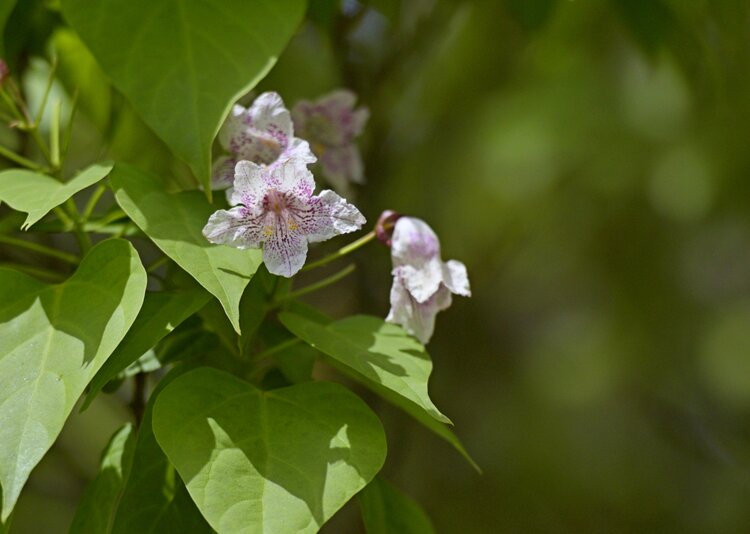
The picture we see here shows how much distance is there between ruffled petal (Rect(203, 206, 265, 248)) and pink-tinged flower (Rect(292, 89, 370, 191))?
237mm

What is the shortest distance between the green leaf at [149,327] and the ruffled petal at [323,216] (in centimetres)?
8

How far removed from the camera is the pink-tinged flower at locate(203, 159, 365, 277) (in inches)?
22.3

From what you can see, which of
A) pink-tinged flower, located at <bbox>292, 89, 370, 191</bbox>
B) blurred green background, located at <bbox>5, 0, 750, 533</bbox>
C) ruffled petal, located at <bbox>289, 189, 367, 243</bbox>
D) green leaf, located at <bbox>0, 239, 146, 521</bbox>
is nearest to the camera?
green leaf, located at <bbox>0, 239, 146, 521</bbox>

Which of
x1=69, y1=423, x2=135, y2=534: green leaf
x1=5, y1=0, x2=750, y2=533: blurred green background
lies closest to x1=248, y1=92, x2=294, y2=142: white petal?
x1=69, y1=423, x2=135, y2=534: green leaf

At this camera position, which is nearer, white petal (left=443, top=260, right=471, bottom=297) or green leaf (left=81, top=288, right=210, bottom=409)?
green leaf (left=81, top=288, right=210, bottom=409)

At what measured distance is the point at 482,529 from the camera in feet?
5.62

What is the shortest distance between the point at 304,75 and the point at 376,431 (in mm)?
723

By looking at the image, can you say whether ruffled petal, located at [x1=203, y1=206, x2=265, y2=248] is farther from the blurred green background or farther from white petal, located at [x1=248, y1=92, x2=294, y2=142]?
the blurred green background

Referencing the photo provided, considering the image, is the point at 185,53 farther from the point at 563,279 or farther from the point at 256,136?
the point at 563,279

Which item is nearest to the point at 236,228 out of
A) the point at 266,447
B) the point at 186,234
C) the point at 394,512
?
the point at 186,234

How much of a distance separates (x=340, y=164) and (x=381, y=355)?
0.29 metres

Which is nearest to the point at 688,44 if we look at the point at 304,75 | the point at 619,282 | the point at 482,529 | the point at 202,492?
the point at 304,75

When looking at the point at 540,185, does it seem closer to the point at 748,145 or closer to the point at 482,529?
the point at 748,145

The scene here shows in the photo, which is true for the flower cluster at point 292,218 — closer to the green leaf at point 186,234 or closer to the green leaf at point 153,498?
the green leaf at point 186,234
